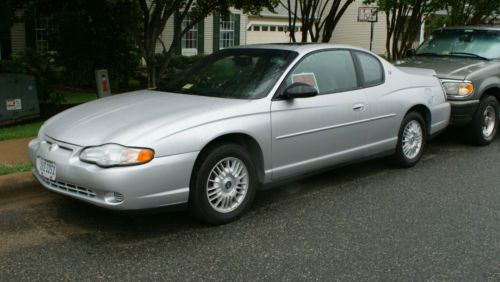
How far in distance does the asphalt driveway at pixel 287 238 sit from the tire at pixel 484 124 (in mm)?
2099

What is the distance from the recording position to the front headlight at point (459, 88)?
783 cm

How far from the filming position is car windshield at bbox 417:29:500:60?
886 cm

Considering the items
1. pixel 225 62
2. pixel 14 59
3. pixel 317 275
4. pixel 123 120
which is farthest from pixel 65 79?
pixel 317 275

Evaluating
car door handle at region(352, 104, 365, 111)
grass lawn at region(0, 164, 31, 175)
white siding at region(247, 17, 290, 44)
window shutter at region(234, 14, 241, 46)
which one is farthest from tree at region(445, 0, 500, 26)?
grass lawn at region(0, 164, 31, 175)

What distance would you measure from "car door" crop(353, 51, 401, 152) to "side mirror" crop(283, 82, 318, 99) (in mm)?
1116

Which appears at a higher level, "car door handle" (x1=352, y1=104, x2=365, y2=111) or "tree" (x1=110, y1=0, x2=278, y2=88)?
"tree" (x1=110, y1=0, x2=278, y2=88)

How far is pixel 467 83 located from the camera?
7828 mm

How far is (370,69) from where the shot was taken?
6.32m

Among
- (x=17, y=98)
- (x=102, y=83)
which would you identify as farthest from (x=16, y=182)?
(x=17, y=98)

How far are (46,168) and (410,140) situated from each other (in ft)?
13.7

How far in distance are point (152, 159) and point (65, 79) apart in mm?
10171

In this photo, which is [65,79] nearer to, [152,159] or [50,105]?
[50,105]

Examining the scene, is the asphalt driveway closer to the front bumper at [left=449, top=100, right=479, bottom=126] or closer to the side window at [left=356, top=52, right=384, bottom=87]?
the side window at [left=356, top=52, right=384, bottom=87]

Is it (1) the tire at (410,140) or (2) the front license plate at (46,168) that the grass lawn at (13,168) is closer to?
(2) the front license plate at (46,168)
